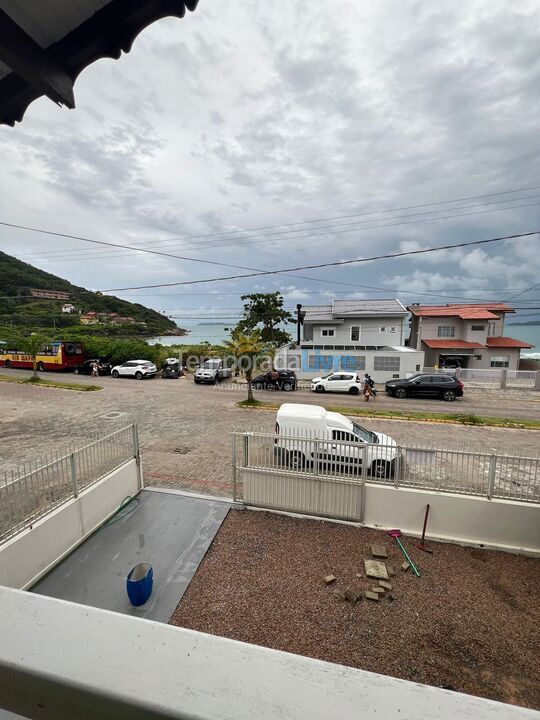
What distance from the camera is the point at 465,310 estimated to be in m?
33.6

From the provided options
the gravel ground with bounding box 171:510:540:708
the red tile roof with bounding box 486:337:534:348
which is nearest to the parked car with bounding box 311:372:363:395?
the red tile roof with bounding box 486:337:534:348

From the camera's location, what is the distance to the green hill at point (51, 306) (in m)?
49.7

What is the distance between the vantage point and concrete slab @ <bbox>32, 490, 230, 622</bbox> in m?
5.27

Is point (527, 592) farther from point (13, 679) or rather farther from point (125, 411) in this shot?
point (125, 411)

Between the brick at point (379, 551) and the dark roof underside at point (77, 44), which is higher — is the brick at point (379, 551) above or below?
below

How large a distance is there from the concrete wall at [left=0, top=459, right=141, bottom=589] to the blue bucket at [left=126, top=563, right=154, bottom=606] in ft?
5.53

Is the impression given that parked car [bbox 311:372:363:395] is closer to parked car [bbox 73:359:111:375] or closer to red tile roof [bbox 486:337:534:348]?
red tile roof [bbox 486:337:534:348]

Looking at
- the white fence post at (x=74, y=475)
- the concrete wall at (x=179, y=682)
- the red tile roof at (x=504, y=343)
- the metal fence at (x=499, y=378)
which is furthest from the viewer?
the red tile roof at (x=504, y=343)

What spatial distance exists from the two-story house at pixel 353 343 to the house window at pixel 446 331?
165 inches

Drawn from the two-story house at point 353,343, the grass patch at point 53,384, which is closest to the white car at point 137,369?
the grass patch at point 53,384

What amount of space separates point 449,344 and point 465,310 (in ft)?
17.1

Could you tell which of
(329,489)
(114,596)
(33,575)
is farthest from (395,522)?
(33,575)

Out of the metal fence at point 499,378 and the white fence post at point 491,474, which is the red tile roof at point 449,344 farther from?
the white fence post at point 491,474

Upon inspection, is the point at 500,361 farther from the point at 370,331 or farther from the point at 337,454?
the point at 337,454
